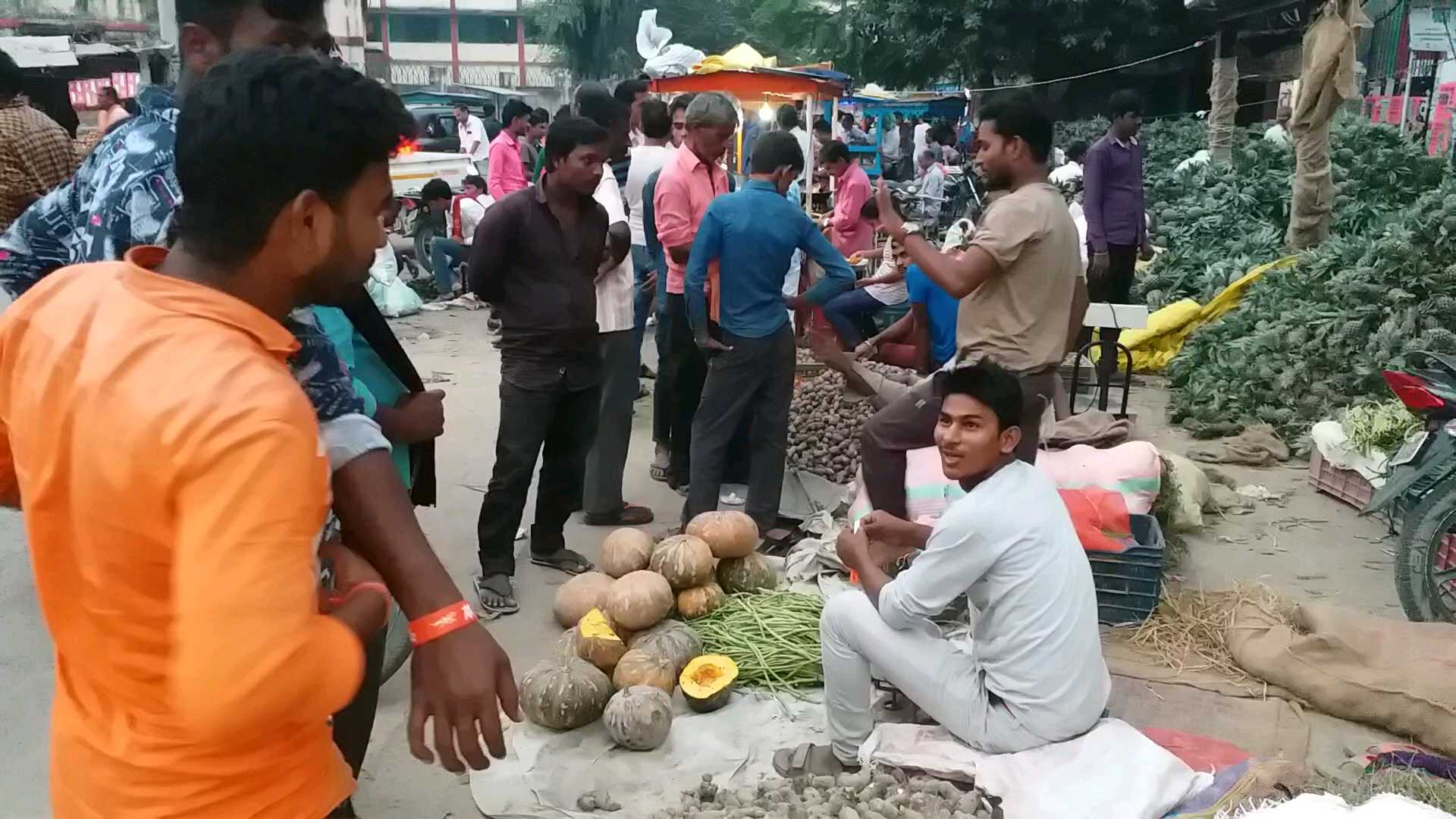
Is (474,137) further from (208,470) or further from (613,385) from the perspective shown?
(208,470)

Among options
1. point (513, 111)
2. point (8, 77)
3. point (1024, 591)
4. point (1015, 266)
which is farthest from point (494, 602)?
point (513, 111)

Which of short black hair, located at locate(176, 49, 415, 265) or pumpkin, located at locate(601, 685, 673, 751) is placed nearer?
short black hair, located at locate(176, 49, 415, 265)

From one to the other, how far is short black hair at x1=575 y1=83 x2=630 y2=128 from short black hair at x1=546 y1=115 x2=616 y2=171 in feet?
4.03

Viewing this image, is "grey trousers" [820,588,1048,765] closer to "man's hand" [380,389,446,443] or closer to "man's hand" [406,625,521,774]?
"man's hand" [380,389,446,443]

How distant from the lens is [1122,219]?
8.40 metres

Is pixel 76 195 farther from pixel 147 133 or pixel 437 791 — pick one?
pixel 437 791

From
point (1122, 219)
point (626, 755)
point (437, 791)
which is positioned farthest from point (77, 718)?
point (1122, 219)

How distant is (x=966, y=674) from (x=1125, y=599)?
4.76 feet

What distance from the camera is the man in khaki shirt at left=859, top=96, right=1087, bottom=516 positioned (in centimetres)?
385

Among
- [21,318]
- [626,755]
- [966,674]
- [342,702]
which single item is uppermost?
[21,318]

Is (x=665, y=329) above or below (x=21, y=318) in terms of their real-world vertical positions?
below

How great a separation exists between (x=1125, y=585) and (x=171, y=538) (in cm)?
390

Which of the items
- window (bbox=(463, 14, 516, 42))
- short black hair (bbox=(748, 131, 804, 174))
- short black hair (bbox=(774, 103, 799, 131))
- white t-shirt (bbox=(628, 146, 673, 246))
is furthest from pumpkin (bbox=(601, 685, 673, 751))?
window (bbox=(463, 14, 516, 42))

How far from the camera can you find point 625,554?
433 centimetres
